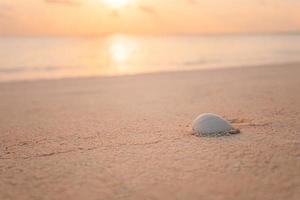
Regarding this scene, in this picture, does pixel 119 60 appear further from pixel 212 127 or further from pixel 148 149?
pixel 148 149

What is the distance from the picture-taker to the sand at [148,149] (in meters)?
3.55

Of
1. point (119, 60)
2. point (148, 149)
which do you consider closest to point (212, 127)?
point (148, 149)

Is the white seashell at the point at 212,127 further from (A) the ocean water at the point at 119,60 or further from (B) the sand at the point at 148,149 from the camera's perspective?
(A) the ocean water at the point at 119,60

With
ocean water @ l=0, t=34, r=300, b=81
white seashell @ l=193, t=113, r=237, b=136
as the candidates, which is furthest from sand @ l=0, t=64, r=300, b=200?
ocean water @ l=0, t=34, r=300, b=81

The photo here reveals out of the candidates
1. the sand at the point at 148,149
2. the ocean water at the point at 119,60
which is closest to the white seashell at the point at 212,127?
the sand at the point at 148,149

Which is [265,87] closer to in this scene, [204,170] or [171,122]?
[171,122]

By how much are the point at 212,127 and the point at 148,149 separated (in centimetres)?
93

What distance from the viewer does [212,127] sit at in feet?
16.6

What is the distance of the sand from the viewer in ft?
11.7

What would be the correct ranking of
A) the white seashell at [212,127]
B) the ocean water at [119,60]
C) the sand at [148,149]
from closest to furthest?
the sand at [148,149] → the white seashell at [212,127] → the ocean water at [119,60]

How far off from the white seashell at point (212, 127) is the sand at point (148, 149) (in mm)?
153

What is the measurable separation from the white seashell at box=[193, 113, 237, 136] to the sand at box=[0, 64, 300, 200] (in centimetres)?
15

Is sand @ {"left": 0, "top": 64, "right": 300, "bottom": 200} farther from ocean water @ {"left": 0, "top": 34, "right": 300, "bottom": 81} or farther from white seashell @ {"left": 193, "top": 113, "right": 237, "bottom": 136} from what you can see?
ocean water @ {"left": 0, "top": 34, "right": 300, "bottom": 81}

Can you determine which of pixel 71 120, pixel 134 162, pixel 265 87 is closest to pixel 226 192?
pixel 134 162
